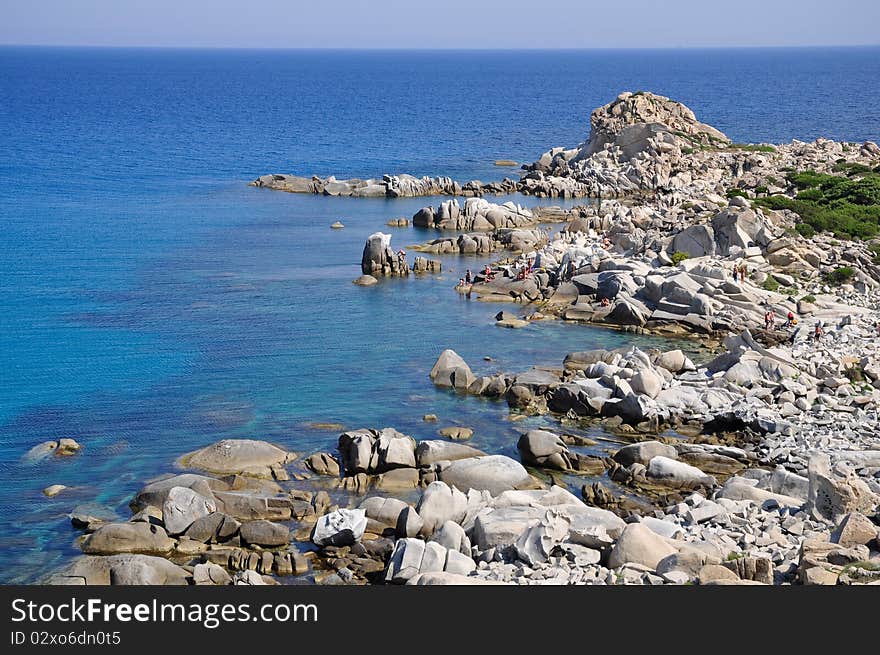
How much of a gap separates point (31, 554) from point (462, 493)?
14.0m

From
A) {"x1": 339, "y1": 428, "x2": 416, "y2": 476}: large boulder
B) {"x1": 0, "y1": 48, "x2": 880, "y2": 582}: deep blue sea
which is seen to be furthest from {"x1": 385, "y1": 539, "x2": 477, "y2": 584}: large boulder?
{"x1": 0, "y1": 48, "x2": 880, "y2": 582}: deep blue sea

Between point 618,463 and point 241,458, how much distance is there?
47.3ft

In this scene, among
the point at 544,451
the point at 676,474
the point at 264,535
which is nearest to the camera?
the point at 264,535

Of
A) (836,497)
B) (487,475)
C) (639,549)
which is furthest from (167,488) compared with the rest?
(836,497)

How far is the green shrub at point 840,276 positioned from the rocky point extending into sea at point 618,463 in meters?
0.12

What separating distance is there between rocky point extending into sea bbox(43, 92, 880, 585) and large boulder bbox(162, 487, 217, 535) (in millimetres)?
66

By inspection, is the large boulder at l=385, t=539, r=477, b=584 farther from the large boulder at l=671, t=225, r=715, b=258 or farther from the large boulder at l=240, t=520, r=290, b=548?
the large boulder at l=671, t=225, r=715, b=258

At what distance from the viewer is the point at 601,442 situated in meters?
42.7

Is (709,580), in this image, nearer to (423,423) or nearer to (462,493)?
(462,493)

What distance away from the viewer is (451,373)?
162ft

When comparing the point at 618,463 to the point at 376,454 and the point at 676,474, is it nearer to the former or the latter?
the point at 676,474

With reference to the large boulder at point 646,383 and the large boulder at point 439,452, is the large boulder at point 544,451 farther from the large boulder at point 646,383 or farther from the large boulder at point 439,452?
the large boulder at point 646,383

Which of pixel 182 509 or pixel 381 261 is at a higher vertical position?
pixel 381 261

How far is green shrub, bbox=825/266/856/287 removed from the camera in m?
62.4
